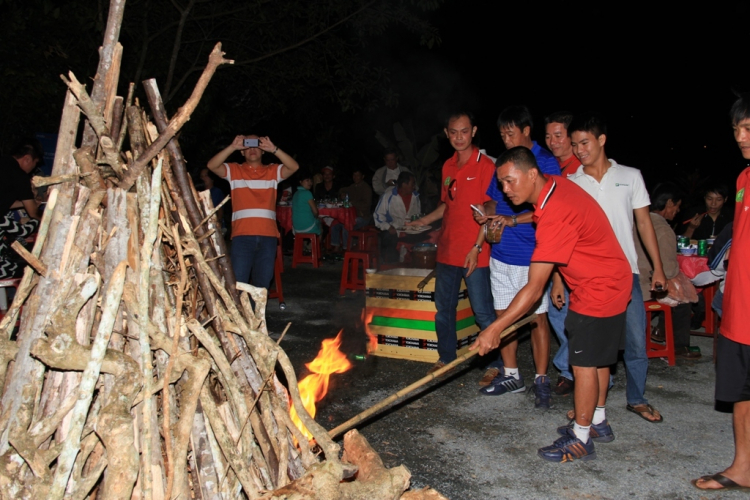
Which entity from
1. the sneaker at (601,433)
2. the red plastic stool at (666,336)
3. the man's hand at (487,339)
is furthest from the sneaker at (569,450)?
the red plastic stool at (666,336)

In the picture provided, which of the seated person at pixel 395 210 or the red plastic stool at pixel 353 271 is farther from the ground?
the seated person at pixel 395 210

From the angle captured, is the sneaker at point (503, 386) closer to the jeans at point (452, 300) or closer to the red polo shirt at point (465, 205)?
the jeans at point (452, 300)

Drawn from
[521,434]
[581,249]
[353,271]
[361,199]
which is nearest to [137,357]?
[581,249]

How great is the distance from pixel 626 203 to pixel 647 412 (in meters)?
1.65

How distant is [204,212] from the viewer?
3076 millimetres

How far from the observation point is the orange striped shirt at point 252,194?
659 cm

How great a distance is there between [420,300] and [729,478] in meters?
3.21

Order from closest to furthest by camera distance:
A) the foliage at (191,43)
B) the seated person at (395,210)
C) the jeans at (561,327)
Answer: the jeans at (561,327) < the foliage at (191,43) < the seated person at (395,210)

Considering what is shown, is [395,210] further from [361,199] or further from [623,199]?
[623,199]

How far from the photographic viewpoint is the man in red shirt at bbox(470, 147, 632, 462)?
12.5ft

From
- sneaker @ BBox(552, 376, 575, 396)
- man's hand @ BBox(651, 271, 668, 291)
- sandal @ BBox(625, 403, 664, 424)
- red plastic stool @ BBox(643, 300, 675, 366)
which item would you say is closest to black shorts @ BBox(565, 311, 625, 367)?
man's hand @ BBox(651, 271, 668, 291)

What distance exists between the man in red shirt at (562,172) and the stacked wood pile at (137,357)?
2916mm

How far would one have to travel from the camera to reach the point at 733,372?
145 inches

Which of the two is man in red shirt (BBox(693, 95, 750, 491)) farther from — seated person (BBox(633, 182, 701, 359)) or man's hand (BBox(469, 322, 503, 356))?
seated person (BBox(633, 182, 701, 359))
